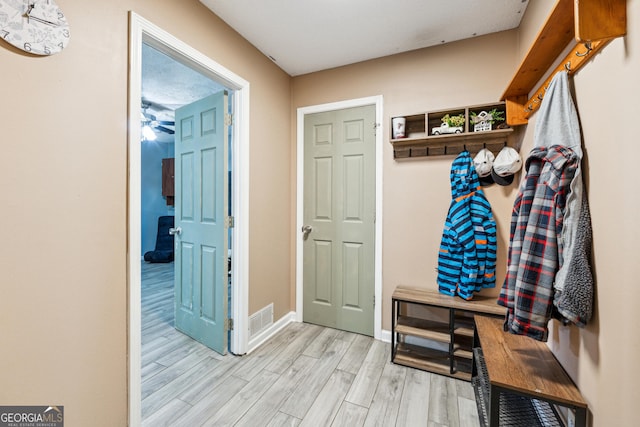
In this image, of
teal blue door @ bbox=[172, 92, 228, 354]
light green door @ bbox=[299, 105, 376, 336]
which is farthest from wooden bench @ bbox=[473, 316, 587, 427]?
teal blue door @ bbox=[172, 92, 228, 354]

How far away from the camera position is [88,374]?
119cm

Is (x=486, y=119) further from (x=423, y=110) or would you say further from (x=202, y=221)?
(x=202, y=221)

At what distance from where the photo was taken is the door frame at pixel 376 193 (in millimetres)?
2393

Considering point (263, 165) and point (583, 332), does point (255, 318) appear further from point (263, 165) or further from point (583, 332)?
point (583, 332)

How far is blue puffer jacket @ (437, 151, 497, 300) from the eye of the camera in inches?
76.4

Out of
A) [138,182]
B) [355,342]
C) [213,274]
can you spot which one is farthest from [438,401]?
[138,182]

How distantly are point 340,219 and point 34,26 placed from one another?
2184mm

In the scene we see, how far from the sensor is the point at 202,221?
229 cm


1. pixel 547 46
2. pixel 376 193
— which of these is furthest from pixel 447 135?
pixel 547 46

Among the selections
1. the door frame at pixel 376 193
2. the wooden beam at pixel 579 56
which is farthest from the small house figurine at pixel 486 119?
the door frame at pixel 376 193

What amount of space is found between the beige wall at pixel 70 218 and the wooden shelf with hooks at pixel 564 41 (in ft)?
6.21

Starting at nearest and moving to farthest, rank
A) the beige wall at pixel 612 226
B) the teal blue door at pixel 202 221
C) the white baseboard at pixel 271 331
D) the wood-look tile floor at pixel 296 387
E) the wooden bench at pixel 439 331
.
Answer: the beige wall at pixel 612 226, the wood-look tile floor at pixel 296 387, the wooden bench at pixel 439 331, the teal blue door at pixel 202 221, the white baseboard at pixel 271 331

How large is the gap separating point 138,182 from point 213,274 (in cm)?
103

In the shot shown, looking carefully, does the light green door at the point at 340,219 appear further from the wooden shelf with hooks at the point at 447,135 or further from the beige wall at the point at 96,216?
the beige wall at the point at 96,216
